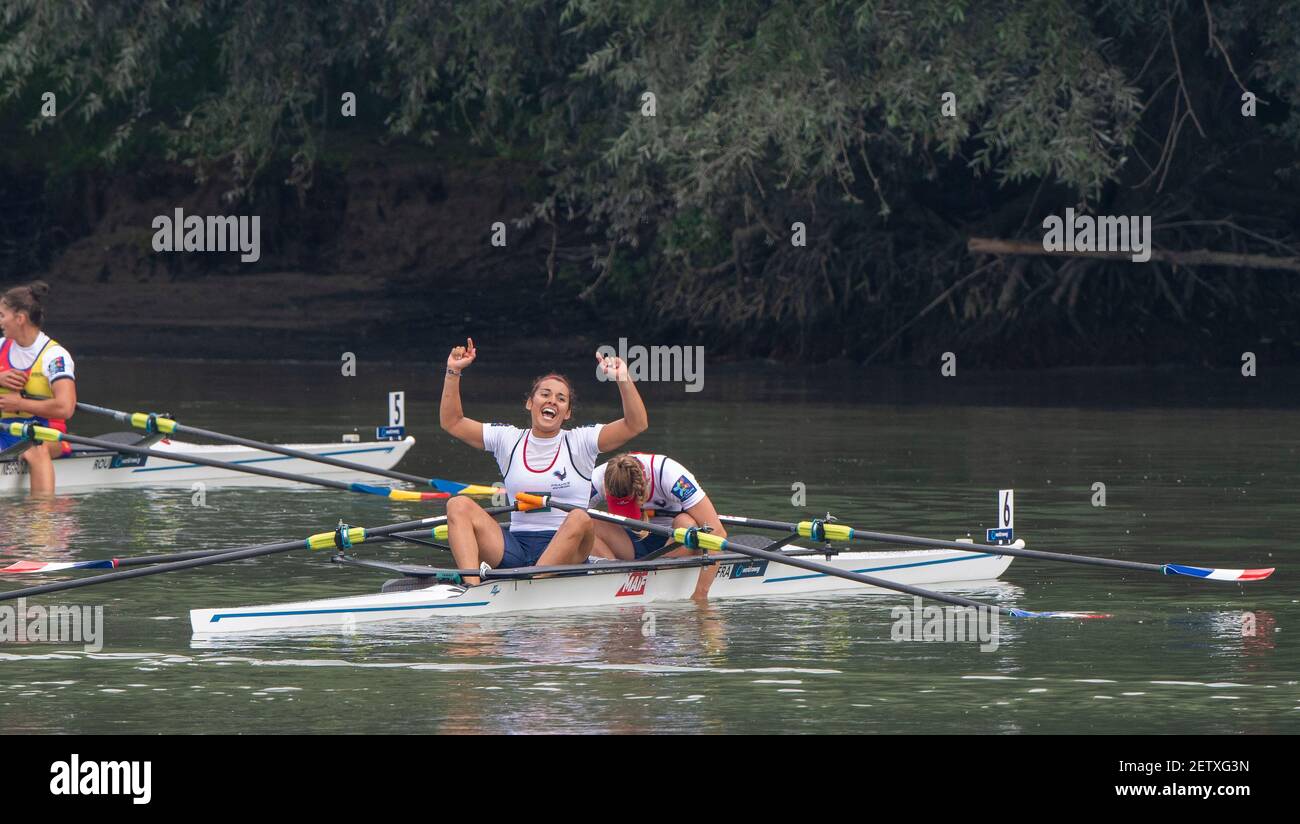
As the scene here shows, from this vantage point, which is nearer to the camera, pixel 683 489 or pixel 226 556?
pixel 226 556

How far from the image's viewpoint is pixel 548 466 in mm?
12844

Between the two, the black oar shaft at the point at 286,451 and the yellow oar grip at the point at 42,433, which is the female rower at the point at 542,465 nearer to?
the black oar shaft at the point at 286,451

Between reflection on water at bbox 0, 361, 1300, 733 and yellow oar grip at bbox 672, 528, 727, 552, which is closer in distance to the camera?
reflection on water at bbox 0, 361, 1300, 733

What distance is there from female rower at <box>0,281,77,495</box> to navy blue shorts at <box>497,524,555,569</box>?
4779 millimetres

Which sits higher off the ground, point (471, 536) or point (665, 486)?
point (665, 486)

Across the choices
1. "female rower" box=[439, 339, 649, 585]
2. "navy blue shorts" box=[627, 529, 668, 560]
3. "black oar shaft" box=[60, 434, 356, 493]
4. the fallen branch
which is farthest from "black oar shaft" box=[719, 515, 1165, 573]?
the fallen branch

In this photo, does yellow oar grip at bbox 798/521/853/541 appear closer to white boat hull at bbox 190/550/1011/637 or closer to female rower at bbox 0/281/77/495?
white boat hull at bbox 190/550/1011/637

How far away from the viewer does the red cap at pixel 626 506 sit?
12820 millimetres

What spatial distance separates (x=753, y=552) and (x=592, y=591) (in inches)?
34.8

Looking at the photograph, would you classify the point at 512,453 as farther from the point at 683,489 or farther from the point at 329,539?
the point at 329,539

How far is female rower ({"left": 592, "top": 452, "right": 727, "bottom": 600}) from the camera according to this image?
12711 millimetres

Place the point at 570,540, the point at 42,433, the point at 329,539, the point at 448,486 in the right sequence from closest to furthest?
the point at 329,539, the point at 570,540, the point at 448,486, the point at 42,433

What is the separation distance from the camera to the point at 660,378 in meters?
30.6

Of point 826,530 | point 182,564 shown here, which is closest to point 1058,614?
point 826,530
